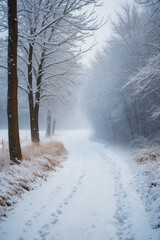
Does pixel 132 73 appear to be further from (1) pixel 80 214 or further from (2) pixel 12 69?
(1) pixel 80 214

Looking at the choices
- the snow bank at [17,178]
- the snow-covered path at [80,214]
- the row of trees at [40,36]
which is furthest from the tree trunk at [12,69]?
the snow-covered path at [80,214]

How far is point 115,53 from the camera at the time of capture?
1443 cm

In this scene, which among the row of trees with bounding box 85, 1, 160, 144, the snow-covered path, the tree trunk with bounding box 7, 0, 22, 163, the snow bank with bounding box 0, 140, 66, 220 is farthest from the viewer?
the row of trees with bounding box 85, 1, 160, 144

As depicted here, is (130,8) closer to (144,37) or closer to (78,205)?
(144,37)

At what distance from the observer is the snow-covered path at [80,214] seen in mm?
3020

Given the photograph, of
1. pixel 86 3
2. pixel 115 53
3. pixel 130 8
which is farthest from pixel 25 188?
pixel 130 8

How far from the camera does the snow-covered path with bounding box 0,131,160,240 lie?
3.02 m

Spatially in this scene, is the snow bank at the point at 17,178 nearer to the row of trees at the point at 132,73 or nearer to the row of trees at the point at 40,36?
the row of trees at the point at 40,36

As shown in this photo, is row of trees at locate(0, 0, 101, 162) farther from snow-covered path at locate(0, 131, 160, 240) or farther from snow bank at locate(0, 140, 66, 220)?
snow-covered path at locate(0, 131, 160, 240)

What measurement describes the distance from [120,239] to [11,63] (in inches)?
235

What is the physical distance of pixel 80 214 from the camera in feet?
12.2

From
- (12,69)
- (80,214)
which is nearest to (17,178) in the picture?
(80,214)

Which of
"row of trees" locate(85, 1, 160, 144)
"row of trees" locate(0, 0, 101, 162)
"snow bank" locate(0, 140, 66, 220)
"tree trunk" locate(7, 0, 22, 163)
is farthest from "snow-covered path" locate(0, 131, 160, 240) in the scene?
"row of trees" locate(85, 1, 160, 144)

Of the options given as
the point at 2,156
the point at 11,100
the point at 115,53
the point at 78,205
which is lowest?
the point at 78,205
